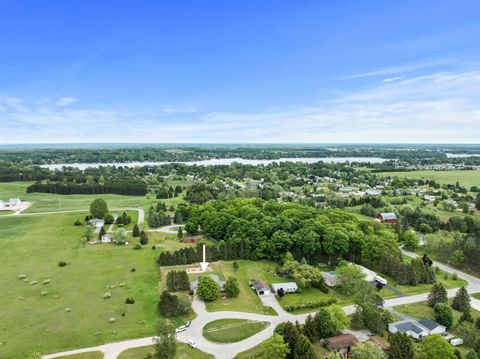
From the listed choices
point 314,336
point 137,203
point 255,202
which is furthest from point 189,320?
point 137,203

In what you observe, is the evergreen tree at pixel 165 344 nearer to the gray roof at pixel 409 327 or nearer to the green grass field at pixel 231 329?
the green grass field at pixel 231 329

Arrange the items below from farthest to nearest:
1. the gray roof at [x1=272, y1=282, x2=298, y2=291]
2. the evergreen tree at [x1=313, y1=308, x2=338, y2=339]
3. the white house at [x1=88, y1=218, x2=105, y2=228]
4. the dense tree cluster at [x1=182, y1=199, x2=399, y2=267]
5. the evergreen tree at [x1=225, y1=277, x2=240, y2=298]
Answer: the white house at [x1=88, y1=218, x2=105, y2=228] < the dense tree cluster at [x1=182, y1=199, x2=399, y2=267] < the gray roof at [x1=272, y1=282, x2=298, y2=291] < the evergreen tree at [x1=225, y1=277, x2=240, y2=298] < the evergreen tree at [x1=313, y1=308, x2=338, y2=339]

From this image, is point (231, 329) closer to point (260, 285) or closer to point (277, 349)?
point (277, 349)

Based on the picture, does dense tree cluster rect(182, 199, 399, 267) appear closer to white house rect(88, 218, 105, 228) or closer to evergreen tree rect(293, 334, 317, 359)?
evergreen tree rect(293, 334, 317, 359)

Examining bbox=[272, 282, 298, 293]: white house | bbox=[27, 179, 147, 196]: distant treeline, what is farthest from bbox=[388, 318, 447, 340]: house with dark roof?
bbox=[27, 179, 147, 196]: distant treeline

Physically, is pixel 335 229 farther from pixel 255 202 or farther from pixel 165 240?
pixel 165 240

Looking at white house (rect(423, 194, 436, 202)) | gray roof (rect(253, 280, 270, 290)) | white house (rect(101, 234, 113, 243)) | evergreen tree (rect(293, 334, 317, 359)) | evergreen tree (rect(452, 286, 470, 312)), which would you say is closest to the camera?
evergreen tree (rect(293, 334, 317, 359))

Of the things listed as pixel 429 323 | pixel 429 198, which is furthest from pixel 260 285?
pixel 429 198
